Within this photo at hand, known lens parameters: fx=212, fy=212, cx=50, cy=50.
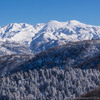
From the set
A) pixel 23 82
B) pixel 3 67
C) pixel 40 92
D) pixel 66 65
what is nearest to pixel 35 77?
pixel 23 82

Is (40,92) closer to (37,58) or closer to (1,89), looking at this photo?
(1,89)

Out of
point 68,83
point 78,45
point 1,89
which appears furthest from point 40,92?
point 78,45

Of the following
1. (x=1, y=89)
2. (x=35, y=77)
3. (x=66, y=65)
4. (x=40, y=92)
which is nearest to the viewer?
(x=40, y=92)

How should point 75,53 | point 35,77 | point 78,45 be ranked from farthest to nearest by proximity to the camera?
1. point 78,45
2. point 75,53
3. point 35,77

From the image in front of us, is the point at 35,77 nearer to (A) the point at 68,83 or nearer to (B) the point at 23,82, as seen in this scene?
(B) the point at 23,82

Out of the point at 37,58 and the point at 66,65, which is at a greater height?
the point at 37,58

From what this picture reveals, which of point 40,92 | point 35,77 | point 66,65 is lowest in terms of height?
point 40,92

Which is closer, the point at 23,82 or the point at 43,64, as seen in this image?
the point at 23,82
